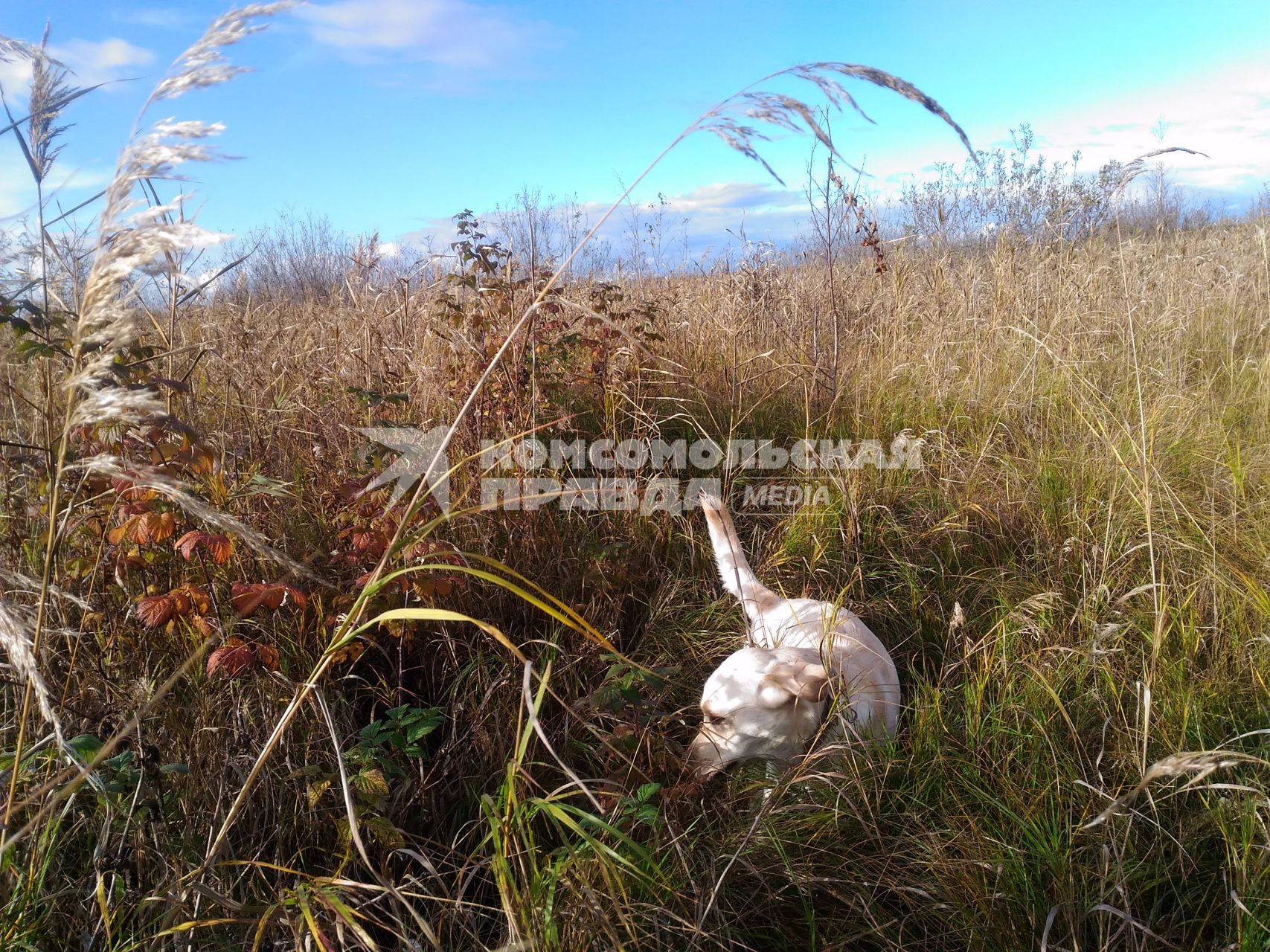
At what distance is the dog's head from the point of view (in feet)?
4.90

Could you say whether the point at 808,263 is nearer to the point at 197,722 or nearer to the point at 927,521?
the point at 927,521

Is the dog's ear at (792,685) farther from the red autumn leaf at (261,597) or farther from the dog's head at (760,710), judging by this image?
the red autumn leaf at (261,597)

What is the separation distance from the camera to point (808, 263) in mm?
5586

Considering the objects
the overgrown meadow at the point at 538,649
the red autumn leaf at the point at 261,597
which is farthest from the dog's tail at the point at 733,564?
the red autumn leaf at the point at 261,597

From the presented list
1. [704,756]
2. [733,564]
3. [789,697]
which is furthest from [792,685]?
[733,564]

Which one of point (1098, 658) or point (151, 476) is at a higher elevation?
point (151, 476)

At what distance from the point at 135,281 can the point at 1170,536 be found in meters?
2.48

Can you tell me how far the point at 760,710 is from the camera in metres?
1.52

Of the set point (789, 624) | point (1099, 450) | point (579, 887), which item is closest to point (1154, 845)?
point (789, 624)

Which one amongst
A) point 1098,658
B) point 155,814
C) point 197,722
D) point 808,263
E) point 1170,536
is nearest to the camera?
point 155,814

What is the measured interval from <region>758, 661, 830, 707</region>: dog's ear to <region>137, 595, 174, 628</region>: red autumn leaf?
4.00 ft

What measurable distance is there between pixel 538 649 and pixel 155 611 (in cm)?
84

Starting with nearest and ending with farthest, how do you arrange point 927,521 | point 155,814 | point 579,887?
1. point 579,887
2. point 155,814
3. point 927,521

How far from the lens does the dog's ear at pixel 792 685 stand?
1487mm
